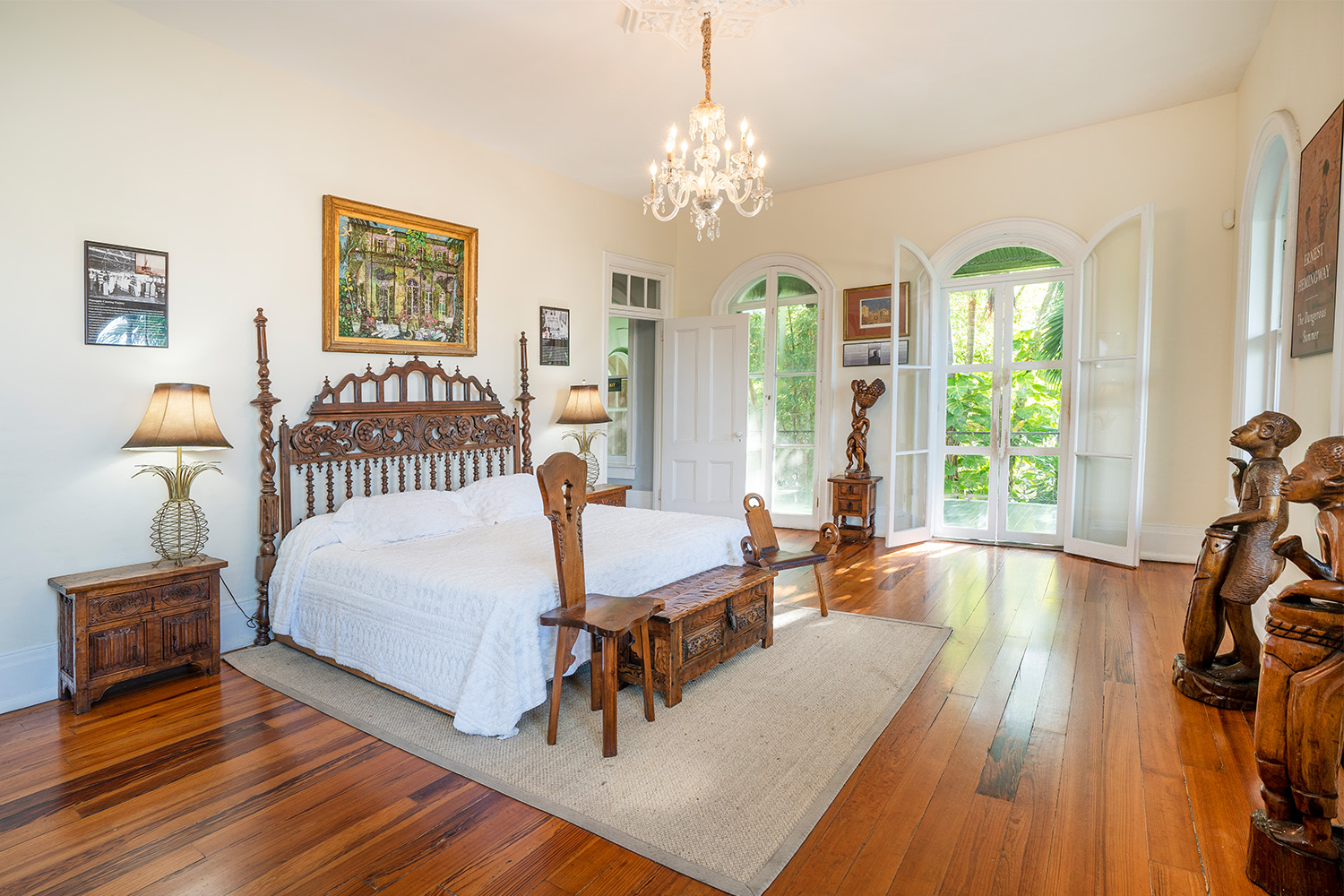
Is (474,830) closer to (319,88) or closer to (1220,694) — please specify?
(1220,694)

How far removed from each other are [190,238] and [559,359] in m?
2.70

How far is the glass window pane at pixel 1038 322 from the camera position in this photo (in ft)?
18.2

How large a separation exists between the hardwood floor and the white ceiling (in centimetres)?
325

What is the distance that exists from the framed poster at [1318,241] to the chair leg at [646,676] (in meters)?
2.87

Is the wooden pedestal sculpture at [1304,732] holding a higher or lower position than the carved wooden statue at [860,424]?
lower

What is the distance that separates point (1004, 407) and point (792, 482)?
6.50ft

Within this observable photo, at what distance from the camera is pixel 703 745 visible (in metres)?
2.50

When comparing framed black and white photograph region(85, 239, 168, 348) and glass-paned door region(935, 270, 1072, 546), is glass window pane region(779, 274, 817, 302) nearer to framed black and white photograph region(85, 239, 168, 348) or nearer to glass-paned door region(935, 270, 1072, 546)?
glass-paned door region(935, 270, 1072, 546)

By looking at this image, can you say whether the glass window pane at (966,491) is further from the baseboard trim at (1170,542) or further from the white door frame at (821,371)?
the baseboard trim at (1170,542)

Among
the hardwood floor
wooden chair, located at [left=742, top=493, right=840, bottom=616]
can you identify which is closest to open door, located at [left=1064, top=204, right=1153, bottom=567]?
the hardwood floor

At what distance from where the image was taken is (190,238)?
349 centimetres

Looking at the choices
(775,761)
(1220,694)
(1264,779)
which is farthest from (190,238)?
(1220,694)

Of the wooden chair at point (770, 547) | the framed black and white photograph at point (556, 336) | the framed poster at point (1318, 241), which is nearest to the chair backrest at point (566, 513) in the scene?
the wooden chair at point (770, 547)

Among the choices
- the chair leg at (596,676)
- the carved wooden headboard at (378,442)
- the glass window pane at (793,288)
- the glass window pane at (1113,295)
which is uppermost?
the glass window pane at (793,288)
